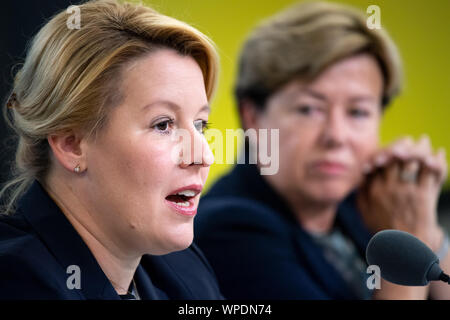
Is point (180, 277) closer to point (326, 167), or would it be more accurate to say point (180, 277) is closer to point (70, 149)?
point (70, 149)

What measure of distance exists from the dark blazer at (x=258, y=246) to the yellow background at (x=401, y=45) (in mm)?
174

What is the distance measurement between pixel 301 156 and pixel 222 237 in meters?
0.28

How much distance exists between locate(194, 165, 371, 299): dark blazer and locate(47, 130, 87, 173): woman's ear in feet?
1.66

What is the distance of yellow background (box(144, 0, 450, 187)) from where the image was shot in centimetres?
117

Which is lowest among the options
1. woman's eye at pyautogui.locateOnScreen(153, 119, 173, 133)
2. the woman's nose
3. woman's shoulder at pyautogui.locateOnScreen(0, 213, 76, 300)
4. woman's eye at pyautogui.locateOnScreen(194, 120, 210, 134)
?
woman's shoulder at pyautogui.locateOnScreen(0, 213, 76, 300)

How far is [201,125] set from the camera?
88cm

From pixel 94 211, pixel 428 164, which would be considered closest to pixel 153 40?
pixel 94 211

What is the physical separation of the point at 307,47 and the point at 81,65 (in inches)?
28.5

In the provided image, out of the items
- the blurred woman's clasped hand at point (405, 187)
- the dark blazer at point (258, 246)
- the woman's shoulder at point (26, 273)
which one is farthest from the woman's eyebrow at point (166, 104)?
the blurred woman's clasped hand at point (405, 187)

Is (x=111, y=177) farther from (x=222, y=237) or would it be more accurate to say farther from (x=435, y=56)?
(x=435, y=56)

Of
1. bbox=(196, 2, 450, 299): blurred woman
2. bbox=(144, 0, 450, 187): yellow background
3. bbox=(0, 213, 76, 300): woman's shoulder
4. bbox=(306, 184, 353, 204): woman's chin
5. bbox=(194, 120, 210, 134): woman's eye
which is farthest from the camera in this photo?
bbox=(306, 184, 353, 204): woman's chin

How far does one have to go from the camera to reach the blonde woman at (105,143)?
31.3 inches

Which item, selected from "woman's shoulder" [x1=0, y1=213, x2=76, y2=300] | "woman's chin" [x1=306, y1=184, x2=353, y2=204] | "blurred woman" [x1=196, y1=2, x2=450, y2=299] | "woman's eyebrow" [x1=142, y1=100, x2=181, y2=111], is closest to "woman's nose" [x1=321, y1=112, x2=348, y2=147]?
"blurred woman" [x1=196, y1=2, x2=450, y2=299]

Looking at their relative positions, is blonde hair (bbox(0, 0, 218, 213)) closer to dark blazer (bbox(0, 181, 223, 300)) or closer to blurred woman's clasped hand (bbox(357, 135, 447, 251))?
dark blazer (bbox(0, 181, 223, 300))
